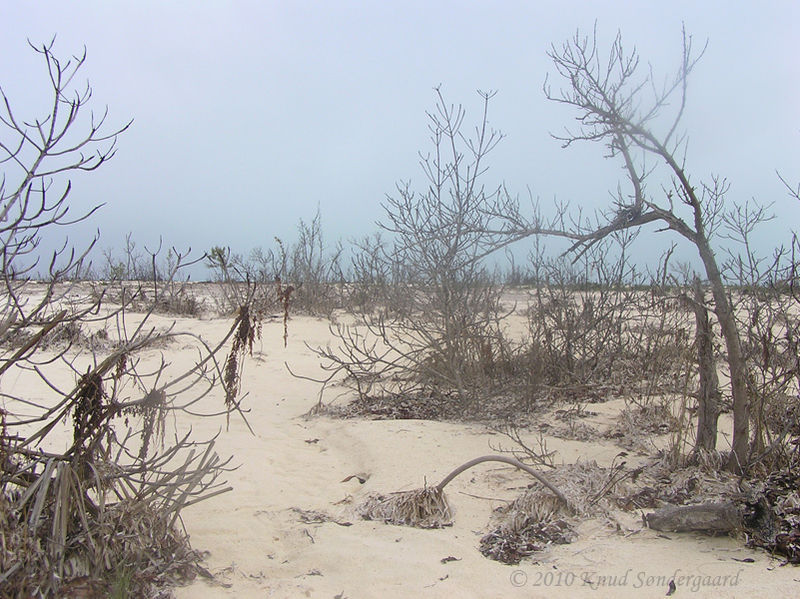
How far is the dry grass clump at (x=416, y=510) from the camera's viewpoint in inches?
155

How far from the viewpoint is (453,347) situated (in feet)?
22.6

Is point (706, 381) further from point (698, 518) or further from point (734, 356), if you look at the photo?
point (698, 518)

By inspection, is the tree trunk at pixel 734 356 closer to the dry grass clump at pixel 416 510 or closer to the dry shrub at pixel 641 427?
the dry shrub at pixel 641 427

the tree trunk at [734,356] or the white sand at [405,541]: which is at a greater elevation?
the tree trunk at [734,356]

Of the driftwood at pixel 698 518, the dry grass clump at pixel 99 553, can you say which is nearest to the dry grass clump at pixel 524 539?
the driftwood at pixel 698 518

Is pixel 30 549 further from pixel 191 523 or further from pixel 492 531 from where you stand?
pixel 492 531

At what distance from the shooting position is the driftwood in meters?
3.33

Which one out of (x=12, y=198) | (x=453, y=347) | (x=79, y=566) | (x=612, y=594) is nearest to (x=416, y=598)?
(x=612, y=594)

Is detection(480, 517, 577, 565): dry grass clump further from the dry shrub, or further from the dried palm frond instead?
the dry shrub

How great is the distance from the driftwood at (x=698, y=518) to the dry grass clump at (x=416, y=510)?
121 cm

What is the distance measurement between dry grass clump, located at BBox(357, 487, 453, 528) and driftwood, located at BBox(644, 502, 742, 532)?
3.98 ft

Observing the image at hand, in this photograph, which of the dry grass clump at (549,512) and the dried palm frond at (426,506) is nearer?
the dry grass clump at (549,512)

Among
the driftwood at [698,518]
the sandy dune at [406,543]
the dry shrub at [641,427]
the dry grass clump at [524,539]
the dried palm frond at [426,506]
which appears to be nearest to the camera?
the sandy dune at [406,543]

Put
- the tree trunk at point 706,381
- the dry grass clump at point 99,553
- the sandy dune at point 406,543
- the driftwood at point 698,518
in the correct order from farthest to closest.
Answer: the tree trunk at point 706,381
the driftwood at point 698,518
the sandy dune at point 406,543
the dry grass clump at point 99,553
